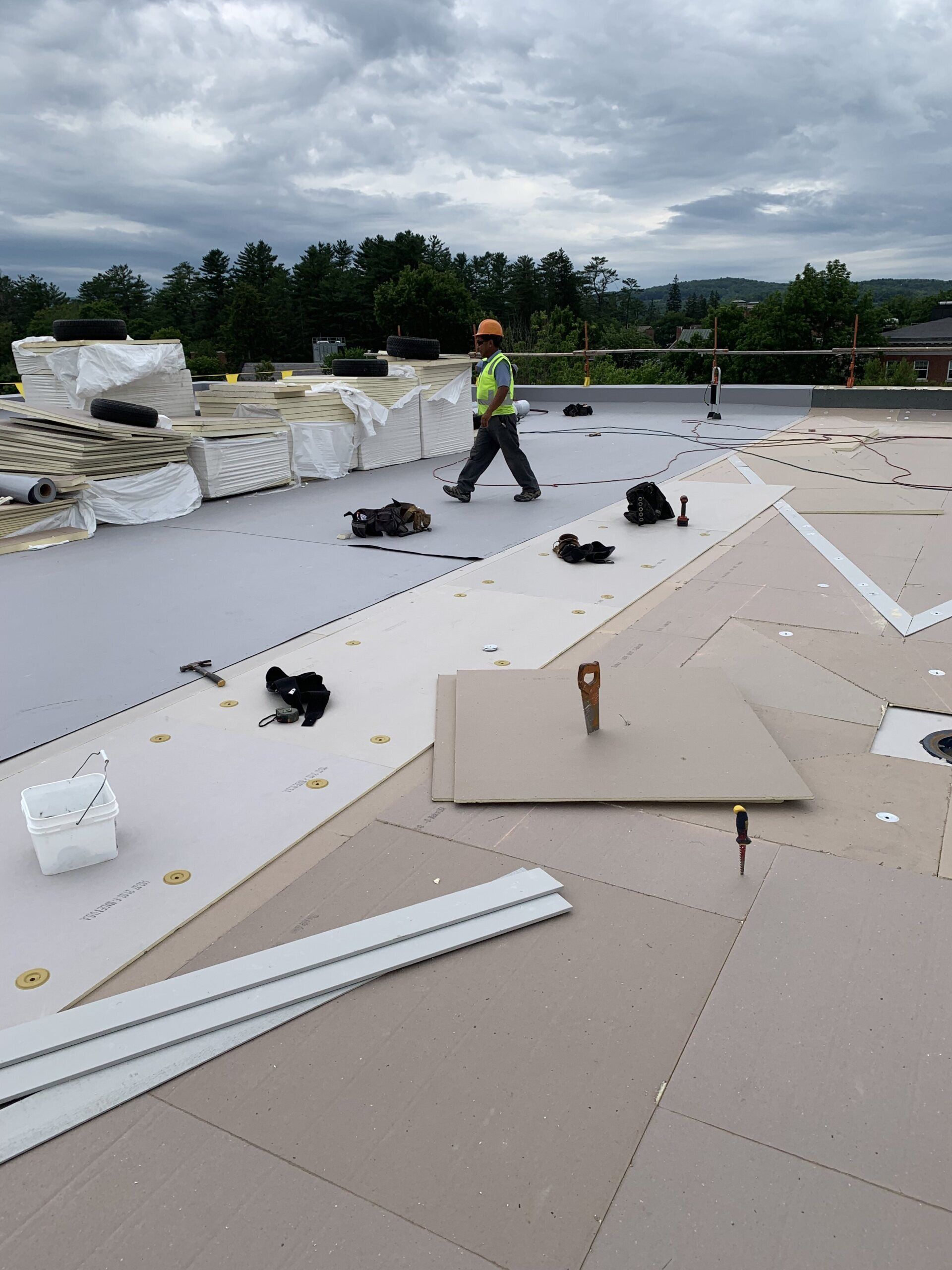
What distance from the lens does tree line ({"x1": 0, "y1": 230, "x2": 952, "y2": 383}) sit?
53531 mm

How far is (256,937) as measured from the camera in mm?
2238

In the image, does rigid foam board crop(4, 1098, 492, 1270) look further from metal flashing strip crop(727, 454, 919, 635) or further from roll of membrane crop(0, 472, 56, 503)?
roll of membrane crop(0, 472, 56, 503)

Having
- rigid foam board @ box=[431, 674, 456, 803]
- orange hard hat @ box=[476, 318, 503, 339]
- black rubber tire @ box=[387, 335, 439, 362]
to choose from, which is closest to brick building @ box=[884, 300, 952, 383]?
black rubber tire @ box=[387, 335, 439, 362]

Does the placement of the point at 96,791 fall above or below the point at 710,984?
above

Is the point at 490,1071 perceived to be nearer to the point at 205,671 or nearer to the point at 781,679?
the point at 781,679

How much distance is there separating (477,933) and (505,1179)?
0.68 meters

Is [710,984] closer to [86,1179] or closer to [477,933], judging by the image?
[477,933]

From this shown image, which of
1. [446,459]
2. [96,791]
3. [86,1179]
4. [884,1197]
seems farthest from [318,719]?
[446,459]

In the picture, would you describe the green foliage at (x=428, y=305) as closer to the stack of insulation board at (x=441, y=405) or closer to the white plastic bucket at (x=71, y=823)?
the stack of insulation board at (x=441, y=405)

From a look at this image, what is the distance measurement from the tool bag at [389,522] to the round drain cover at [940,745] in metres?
4.16

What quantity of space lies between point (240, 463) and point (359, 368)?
219cm

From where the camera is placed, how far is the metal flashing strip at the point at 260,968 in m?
1.90

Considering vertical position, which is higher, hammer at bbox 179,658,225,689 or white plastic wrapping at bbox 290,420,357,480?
white plastic wrapping at bbox 290,420,357,480

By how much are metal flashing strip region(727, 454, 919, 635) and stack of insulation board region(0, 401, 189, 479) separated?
5406mm
